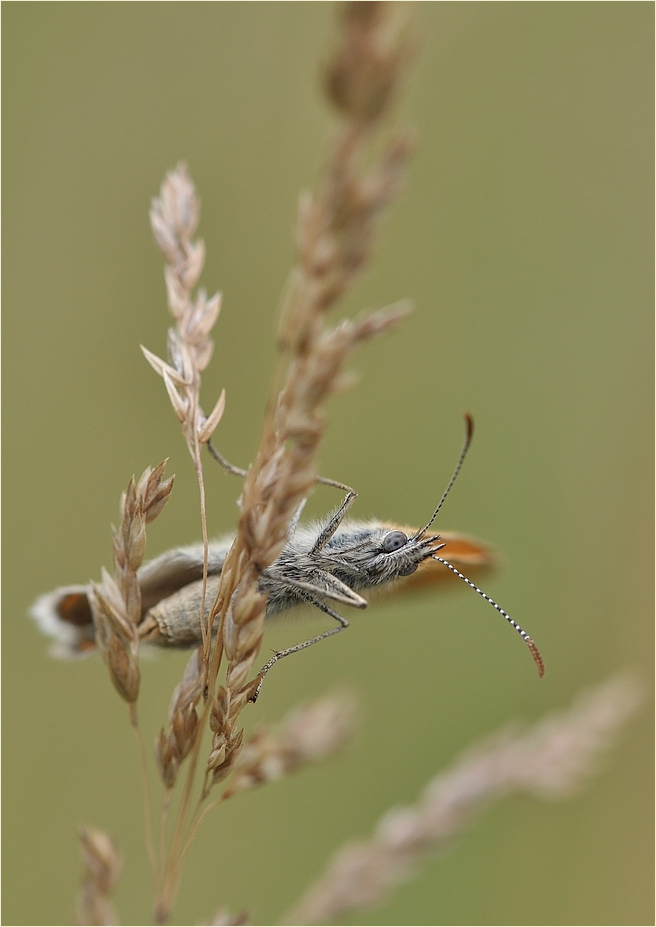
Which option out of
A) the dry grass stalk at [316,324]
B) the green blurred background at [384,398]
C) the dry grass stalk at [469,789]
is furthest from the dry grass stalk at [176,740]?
the green blurred background at [384,398]

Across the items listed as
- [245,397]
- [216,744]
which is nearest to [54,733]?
[245,397]

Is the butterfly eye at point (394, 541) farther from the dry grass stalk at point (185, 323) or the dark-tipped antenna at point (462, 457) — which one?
the dry grass stalk at point (185, 323)

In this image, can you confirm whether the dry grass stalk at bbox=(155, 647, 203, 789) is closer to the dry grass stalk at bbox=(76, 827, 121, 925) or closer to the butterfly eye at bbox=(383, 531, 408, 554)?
the dry grass stalk at bbox=(76, 827, 121, 925)

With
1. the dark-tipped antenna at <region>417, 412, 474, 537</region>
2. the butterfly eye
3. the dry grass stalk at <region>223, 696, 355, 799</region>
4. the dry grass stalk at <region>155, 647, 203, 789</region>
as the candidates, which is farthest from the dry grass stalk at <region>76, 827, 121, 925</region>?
the dark-tipped antenna at <region>417, 412, 474, 537</region>

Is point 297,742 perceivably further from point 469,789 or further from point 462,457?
point 462,457

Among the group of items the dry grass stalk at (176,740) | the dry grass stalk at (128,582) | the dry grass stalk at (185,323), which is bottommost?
the dry grass stalk at (176,740)

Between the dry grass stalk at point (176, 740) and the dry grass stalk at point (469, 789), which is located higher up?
the dry grass stalk at point (176, 740)
